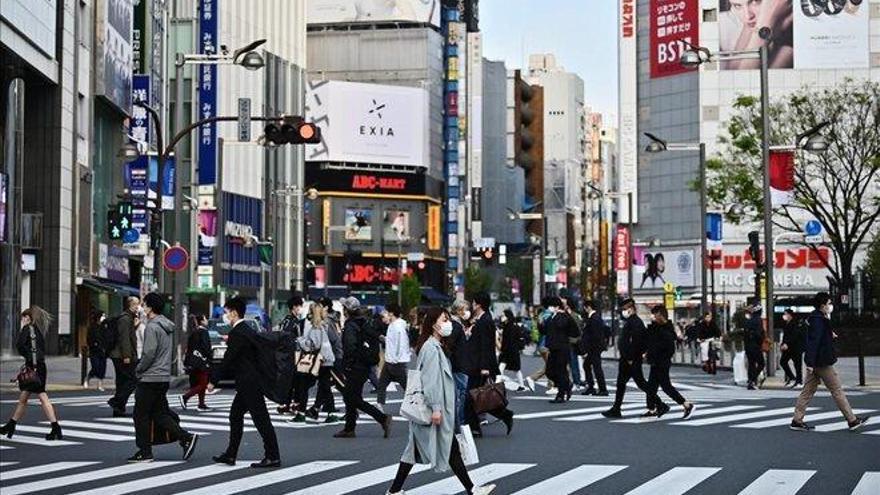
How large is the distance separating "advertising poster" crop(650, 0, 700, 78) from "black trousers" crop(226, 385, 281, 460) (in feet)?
278

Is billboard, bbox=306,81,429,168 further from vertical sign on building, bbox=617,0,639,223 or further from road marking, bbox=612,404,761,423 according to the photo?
road marking, bbox=612,404,761,423

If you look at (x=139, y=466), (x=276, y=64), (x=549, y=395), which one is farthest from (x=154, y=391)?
(x=276, y=64)

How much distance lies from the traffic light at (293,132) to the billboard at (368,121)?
99439 mm

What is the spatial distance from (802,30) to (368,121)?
4036cm

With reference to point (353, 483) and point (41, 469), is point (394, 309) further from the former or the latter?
point (353, 483)

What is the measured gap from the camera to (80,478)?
604 inches

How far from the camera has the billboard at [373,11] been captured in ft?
443

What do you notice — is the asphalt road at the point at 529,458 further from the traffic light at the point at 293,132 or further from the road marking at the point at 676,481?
the traffic light at the point at 293,132

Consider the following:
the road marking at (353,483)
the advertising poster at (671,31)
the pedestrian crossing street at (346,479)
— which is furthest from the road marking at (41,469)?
the advertising poster at (671,31)

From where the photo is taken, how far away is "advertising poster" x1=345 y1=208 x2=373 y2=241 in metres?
133

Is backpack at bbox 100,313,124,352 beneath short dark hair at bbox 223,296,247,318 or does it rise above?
beneath

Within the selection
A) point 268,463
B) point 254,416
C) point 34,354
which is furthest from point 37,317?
point 268,463

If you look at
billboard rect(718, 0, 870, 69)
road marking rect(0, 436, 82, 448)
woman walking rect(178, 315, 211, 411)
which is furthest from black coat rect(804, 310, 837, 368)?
billboard rect(718, 0, 870, 69)

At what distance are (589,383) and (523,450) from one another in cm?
1267
